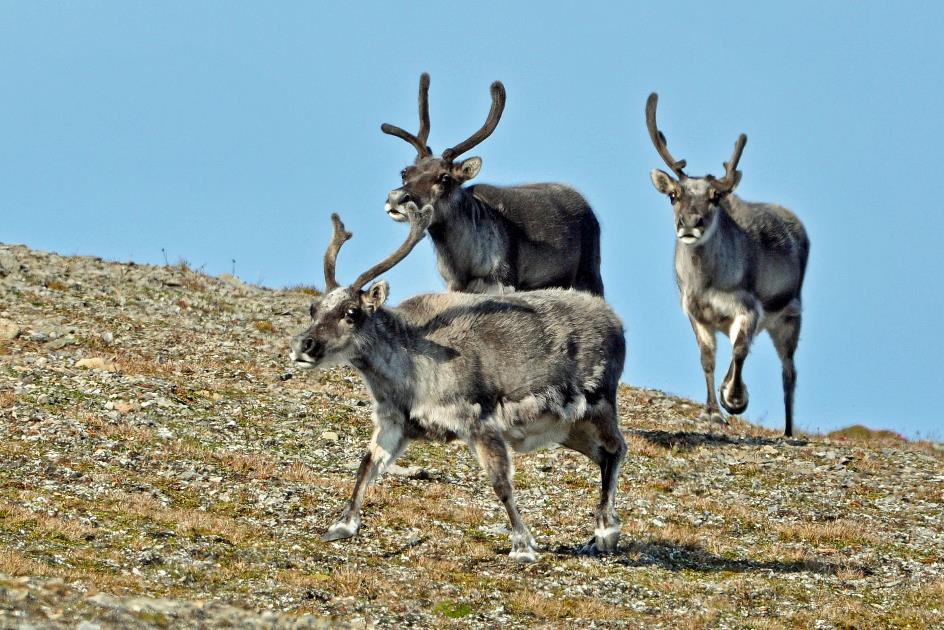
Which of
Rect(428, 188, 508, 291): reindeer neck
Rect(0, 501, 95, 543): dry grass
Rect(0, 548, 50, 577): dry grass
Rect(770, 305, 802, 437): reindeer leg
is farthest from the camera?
Rect(770, 305, 802, 437): reindeer leg

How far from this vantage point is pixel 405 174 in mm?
19234

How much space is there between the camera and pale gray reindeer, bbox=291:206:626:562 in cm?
1328

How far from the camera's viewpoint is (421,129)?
20703 millimetres

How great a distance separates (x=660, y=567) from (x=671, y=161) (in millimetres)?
10801

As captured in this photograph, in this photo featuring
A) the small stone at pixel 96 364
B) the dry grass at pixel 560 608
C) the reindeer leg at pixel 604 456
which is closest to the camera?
the dry grass at pixel 560 608

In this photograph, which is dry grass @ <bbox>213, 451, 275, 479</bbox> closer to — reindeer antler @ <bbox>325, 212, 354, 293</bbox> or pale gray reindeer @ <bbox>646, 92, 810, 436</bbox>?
reindeer antler @ <bbox>325, 212, 354, 293</bbox>

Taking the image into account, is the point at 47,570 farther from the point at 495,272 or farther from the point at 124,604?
the point at 495,272

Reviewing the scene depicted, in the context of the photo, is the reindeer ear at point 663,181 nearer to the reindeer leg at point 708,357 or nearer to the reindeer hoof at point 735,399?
the reindeer leg at point 708,357

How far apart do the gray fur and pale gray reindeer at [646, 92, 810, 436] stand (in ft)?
26.7

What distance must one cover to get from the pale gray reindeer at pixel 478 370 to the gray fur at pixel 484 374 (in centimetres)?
1

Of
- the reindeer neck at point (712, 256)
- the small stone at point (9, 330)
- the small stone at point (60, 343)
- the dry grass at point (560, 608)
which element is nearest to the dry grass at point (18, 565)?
the dry grass at point (560, 608)

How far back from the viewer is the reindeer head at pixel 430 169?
59.8 ft

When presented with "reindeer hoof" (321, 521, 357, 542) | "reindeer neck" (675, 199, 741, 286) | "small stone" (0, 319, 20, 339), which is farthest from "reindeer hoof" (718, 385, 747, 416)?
"small stone" (0, 319, 20, 339)

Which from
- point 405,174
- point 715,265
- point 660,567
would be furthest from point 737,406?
point 660,567
